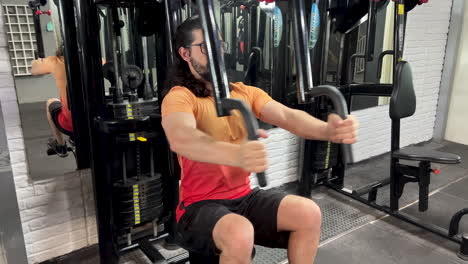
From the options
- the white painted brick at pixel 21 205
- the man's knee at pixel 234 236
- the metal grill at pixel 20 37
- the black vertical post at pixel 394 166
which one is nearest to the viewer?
the man's knee at pixel 234 236

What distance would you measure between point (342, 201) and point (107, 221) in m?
1.83

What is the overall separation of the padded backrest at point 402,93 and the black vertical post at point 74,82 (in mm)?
1785

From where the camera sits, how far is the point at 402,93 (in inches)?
88.8

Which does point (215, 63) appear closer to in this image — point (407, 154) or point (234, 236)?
point (234, 236)

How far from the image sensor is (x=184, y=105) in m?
1.31

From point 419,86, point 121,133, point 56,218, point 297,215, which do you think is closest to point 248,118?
point 297,215

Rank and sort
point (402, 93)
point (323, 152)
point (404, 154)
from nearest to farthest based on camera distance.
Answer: point (402, 93), point (404, 154), point (323, 152)

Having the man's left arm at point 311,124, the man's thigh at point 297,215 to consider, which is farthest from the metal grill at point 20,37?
the man's thigh at point 297,215

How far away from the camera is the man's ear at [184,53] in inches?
55.5

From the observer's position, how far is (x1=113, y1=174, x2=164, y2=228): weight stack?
6.02ft

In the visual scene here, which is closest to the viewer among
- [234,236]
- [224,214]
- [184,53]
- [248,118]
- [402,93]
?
[248,118]

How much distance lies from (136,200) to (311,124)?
1.01 meters

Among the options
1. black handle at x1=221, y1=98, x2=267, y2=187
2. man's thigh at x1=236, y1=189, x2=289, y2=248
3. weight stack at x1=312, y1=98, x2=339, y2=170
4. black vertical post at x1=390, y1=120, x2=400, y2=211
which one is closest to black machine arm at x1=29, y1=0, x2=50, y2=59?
man's thigh at x1=236, y1=189, x2=289, y2=248

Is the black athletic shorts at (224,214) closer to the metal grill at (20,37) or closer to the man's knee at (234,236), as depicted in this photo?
the man's knee at (234,236)
